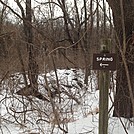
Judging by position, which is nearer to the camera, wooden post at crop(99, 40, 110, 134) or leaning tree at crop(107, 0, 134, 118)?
wooden post at crop(99, 40, 110, 134)

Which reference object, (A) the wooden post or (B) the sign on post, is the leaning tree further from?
(B) the sign on post

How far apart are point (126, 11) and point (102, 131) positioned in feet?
6.60

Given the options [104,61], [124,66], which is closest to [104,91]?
[104,61]

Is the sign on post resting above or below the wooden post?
above

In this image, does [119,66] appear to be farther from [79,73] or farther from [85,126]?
[79,73]

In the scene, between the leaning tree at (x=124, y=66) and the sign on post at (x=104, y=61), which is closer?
the sign on post at (x=104, y=61)

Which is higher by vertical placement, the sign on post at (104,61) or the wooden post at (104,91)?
the sign on post at (104,61)

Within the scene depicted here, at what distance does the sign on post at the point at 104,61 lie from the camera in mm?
3326

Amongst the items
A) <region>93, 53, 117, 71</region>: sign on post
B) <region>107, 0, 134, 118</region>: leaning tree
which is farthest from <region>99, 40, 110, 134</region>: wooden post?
<region>107, 0, 134, 118</region>: leaning tree

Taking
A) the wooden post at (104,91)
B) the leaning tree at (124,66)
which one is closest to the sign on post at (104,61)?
the wooden post at (104,91)

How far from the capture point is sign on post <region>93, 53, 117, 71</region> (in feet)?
10.9

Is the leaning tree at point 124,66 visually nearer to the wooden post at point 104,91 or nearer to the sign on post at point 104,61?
the wooden post at point 104,91

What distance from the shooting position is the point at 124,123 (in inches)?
185

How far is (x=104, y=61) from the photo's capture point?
335 centimetres
